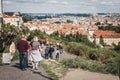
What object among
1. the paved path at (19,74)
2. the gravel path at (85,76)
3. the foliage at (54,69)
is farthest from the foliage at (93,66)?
the paved path at (19,74)

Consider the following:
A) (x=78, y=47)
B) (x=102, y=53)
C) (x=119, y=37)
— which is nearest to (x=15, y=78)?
(x=102, y=53)

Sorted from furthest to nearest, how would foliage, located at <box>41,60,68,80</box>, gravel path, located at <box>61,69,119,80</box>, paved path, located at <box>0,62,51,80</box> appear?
gravel path, located at <box>61,69,119,80</box>, foliage, located at <box>41,60,68,80</box>, paved path, located at <box>0,62,51,80</box>

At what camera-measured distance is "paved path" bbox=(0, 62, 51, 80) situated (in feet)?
41.8

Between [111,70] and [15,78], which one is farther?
[111,70]

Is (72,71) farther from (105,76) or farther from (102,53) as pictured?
(102,53)

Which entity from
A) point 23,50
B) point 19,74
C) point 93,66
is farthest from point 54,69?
point 93,66

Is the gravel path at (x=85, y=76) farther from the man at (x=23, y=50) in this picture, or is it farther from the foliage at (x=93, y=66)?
the man at (x=23, y=50)

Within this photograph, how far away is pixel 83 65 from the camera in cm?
1605

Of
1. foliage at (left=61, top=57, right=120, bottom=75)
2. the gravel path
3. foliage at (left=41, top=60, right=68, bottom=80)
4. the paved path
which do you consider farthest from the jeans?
foliage at (left=61, top=57, right=120, bottom=75)

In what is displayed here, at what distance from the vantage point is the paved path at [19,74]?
12.7 metres

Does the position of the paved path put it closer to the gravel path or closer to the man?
the man

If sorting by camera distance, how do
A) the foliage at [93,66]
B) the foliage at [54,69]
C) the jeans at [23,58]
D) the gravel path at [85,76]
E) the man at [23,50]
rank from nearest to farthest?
the foliage at [54,69]
the gravel path at [85,76]
the man at [23,50]
the jeans at [23,58]
the foliage at [93,66]

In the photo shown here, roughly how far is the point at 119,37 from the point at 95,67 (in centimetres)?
12115

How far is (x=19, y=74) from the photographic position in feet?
43.6
